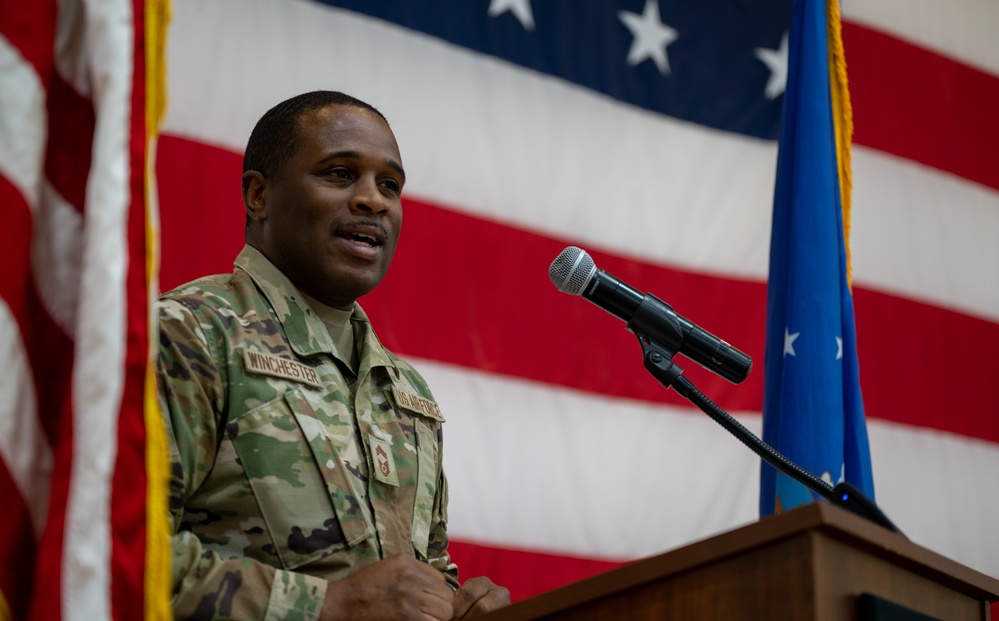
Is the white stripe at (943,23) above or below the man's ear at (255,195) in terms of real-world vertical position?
above

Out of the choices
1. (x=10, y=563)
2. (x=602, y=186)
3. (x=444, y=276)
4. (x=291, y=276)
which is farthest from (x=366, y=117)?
(x=602, y=186)

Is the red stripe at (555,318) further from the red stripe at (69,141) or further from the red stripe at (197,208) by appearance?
the red stripe at (69,141)

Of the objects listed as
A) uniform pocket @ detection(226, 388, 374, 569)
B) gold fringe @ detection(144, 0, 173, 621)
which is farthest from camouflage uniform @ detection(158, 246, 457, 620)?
gold fringe @ detection(144, 0, 173, 621)

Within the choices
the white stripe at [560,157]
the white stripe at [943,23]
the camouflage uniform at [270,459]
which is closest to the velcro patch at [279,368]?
the camouflage uniform at [270,459]

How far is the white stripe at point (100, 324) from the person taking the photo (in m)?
1.02

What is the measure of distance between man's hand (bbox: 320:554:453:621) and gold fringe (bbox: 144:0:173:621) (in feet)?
1.07

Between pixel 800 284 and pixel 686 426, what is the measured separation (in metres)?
0.59

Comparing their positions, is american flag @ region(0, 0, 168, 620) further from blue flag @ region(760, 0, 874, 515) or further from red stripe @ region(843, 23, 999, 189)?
red stripe @ region(843, 23, 999, 189)

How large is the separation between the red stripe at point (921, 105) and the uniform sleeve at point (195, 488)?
247 cm

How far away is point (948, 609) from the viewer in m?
1.35

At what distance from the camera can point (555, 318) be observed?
2.92m

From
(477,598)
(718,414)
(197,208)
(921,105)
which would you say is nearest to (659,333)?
(718,414)

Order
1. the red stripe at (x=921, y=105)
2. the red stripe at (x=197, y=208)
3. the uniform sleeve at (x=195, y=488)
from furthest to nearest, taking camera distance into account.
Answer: the red stripe at (x=921, y=105), the red stripe at (x=197, y=208), the uniform sleeve at (x=195, y=488)

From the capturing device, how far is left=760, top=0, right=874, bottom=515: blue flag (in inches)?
97.2
